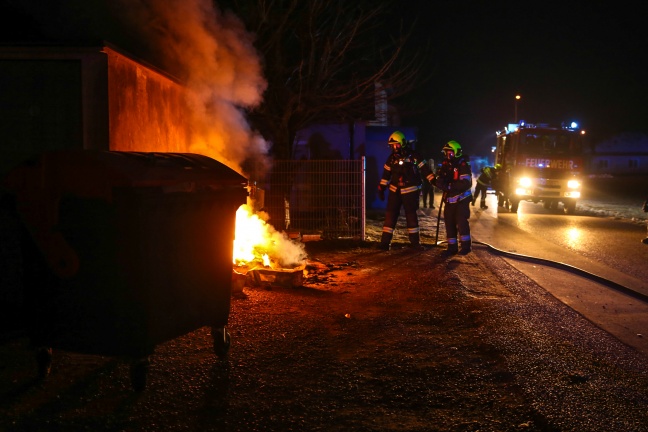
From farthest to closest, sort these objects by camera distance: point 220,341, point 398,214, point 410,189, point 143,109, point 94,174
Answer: point 398,214 < point 410,189 < point 143,109 < point 220,341 < point 94,174

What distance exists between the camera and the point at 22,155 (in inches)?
267

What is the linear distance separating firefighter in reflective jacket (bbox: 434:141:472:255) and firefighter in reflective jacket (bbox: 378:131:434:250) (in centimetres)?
37

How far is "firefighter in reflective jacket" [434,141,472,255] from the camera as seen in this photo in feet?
32.5

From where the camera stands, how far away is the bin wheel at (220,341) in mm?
4664

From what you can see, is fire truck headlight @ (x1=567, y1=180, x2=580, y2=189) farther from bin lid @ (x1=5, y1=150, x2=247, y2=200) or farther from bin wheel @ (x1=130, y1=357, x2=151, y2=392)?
bin wheel @ (x1=130, y1=357, x2=151, y2=392)

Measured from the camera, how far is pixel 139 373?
3967 mm

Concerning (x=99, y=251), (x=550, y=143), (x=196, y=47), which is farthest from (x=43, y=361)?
(x=550, y=143)

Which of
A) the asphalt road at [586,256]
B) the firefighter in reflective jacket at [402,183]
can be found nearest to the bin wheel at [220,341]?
the asphalt road at [586,256]

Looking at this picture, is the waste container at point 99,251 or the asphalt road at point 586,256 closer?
the waste container at point 99,251

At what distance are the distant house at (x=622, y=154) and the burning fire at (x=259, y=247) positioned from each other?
239ft

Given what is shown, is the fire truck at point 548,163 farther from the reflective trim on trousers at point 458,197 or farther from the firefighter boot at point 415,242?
the firefighter boot at point 415,242

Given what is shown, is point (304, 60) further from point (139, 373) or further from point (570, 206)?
point (570, 206)

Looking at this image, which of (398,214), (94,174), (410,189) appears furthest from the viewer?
(398,214)

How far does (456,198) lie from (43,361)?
729 centimetres
